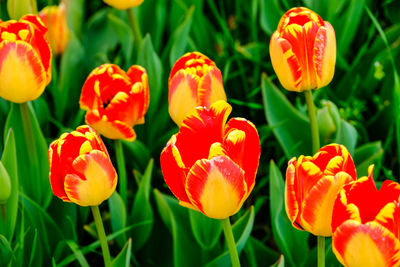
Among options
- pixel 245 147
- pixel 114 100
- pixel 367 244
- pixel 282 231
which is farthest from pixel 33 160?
pixel 367 244

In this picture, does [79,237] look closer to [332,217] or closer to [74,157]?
[74,157]

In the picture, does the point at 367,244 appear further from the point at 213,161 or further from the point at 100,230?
the point at 100,230

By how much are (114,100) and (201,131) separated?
29 cm

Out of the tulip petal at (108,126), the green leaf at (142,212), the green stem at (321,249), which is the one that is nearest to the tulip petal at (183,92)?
the tulip petal at (108,126)

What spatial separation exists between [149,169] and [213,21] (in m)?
0.85

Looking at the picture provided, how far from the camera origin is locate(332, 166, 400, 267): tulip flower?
76cm

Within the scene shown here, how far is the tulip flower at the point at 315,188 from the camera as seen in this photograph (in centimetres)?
83

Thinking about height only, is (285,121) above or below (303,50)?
below

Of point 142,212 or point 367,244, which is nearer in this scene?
point 367,244

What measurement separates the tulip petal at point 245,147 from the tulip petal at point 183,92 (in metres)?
0.20

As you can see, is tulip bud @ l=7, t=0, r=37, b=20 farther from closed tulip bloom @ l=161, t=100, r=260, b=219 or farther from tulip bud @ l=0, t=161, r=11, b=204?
closed tulip bloom @ l=161, t=100, r=260, b=219

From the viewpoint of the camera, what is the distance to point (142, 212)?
1339 mm

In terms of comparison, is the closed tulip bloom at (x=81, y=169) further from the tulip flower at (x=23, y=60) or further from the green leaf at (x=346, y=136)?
the green leaf at (x=346, y=136)

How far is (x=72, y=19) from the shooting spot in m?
1.89
